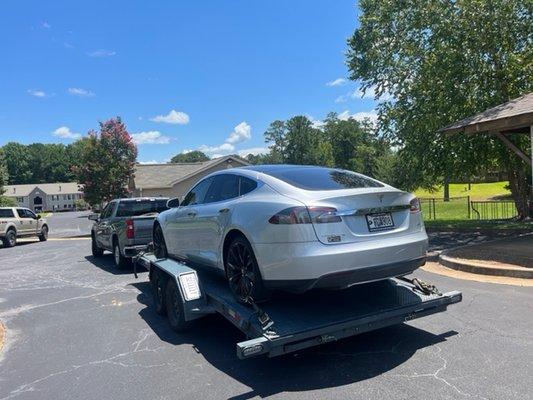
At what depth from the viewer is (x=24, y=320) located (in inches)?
296

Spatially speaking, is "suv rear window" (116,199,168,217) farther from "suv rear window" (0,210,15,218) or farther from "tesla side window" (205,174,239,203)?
"suv rear window" (0,210,15,218)

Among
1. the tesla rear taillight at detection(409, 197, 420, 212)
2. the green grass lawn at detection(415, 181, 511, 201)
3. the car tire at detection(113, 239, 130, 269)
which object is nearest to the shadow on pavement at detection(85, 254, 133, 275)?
the car tire at detection(113, 239, 130, 269)

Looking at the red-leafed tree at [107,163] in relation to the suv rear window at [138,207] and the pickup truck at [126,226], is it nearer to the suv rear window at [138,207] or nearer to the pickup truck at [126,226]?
the pickup truck at [126,226]

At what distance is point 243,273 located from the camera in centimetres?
514

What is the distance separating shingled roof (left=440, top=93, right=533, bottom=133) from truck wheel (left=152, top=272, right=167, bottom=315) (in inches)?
319

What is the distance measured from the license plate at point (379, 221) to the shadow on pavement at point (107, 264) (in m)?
7.96

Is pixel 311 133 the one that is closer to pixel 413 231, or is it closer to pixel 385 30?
pixel 385 30

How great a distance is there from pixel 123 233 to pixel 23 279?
2.72 m

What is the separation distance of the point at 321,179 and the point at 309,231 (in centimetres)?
101

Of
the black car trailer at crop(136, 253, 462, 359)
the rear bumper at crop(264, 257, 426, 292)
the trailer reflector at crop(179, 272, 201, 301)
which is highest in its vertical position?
the rear bumper at crop(264, 257, 426, 292)

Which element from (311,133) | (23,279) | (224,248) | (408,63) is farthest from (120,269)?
(311,133)

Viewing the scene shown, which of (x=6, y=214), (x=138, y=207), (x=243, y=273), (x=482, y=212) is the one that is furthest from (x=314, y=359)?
(x=482, y=212)

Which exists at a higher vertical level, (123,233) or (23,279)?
(123,233)

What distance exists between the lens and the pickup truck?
11148 mm
